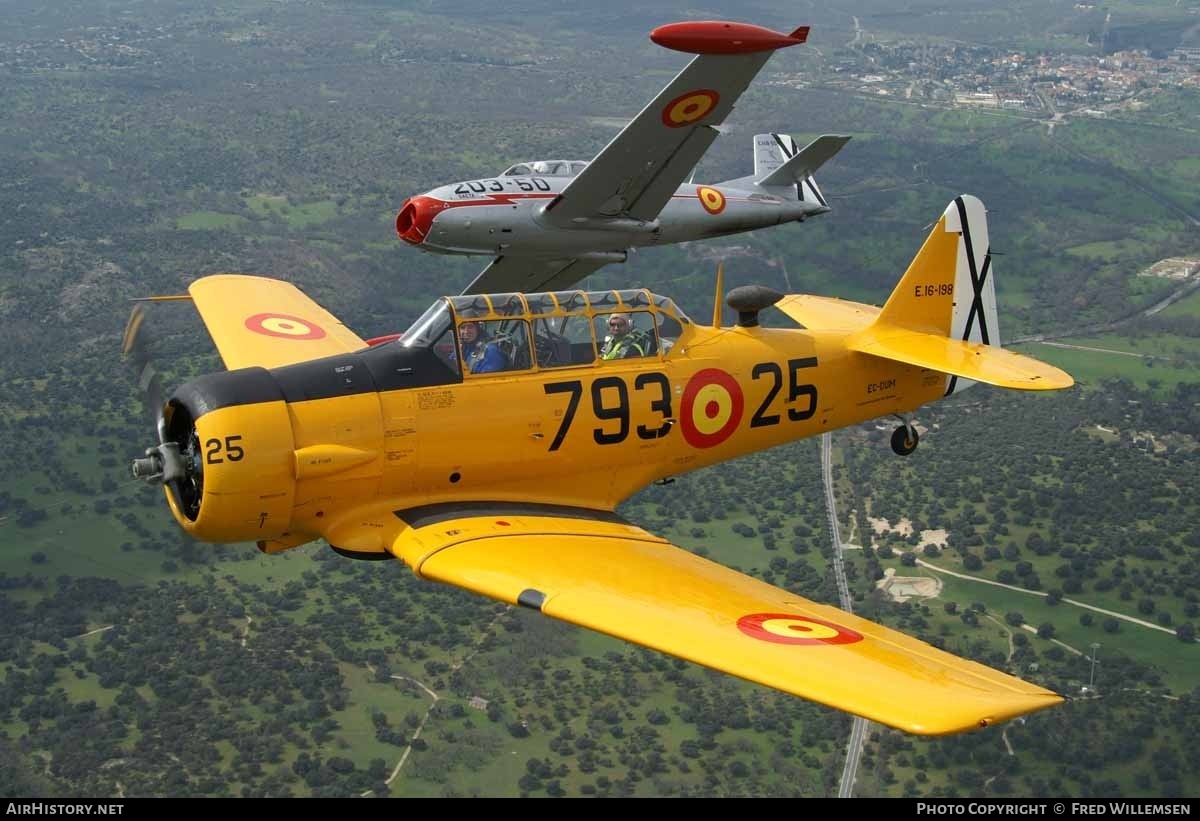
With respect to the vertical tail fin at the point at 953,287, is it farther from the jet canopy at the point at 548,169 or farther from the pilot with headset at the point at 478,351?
the jet canopy at the point at 548,169

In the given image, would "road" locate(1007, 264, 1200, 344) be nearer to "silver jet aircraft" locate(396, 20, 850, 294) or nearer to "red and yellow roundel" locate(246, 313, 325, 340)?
"silver jet aircraft" locate(396, 20, 850, 294)

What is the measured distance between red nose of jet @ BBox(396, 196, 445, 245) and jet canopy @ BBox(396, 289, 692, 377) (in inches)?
287

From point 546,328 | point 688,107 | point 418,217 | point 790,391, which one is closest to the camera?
point 546,328

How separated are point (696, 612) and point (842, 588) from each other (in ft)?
119

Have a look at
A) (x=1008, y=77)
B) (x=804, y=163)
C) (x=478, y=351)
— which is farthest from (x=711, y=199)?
(x=1008, y=77)

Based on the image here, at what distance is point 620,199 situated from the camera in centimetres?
2261

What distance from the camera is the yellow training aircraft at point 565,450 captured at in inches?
499

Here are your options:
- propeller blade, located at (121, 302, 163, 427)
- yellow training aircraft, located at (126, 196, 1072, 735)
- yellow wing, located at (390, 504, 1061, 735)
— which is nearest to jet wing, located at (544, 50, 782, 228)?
yellow training aircraft, located at (126, 196, 1072, 735)

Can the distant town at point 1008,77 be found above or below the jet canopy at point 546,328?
below

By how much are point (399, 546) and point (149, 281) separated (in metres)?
61.4

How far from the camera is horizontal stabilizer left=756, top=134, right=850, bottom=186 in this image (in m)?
26.4

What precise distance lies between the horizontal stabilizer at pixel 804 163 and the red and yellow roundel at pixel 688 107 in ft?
17.6

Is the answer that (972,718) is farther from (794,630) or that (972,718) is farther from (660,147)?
(660,147)

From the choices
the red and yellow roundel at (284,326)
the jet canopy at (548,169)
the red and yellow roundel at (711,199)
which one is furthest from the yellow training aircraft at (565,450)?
the red and yellow roundel at (711,199)
